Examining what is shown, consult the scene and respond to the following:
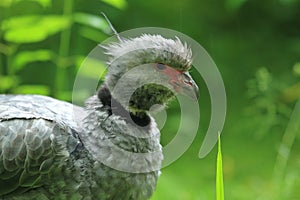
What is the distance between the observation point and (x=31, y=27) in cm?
236

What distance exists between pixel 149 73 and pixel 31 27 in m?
0.74

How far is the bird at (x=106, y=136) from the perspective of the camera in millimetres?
1729

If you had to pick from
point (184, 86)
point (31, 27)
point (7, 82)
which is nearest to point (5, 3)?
point (31, 27)

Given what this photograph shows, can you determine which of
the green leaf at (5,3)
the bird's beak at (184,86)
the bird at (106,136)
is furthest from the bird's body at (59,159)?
the green leaf at (5,3)

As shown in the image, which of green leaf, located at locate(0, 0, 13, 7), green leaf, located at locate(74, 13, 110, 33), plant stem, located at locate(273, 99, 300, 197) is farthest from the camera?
plant stem, located at locate(273, 99, 300, 197)

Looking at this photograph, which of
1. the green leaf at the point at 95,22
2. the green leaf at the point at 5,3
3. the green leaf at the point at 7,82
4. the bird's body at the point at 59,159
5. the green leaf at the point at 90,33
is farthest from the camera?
the green leaf at the point at 90,33

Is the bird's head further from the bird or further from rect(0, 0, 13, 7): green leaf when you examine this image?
rect(0, 0, 13, 7): green leaf

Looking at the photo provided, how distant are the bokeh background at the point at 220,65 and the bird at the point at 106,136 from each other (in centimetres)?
51

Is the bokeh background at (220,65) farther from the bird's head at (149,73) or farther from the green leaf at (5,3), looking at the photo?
the bird's head at (149,73)

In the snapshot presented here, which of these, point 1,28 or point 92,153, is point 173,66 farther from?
point 1,28

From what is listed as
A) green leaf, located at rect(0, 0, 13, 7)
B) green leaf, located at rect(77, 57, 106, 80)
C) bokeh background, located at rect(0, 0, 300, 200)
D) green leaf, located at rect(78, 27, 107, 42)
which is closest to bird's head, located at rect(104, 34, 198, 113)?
bokeh background, located at rect(0, 0, 300, 200)

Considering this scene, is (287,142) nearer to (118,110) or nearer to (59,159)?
(118,110)

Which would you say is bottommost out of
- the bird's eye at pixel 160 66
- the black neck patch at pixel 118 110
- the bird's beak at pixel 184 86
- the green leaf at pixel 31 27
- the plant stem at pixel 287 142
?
the plant stem at pixel 287 142

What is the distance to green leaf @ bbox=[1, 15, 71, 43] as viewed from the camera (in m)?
2.35
